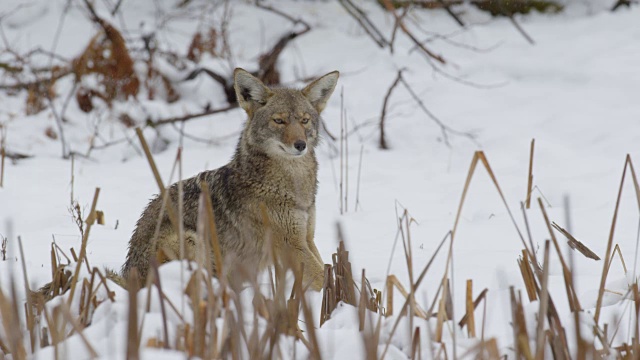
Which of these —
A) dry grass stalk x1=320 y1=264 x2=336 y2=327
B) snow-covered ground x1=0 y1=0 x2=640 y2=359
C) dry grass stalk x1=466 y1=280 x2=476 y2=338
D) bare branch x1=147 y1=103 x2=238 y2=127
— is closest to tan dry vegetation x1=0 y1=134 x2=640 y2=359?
dry grass stalk x1=466 y1=280 x2=476 y2=338

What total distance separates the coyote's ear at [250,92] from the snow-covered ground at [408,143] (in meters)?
1.16

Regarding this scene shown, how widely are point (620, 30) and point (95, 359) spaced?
1068cm

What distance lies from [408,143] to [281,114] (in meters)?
4.33

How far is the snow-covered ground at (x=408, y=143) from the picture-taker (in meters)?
5.32

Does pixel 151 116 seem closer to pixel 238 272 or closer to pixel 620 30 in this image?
pixel 620 30

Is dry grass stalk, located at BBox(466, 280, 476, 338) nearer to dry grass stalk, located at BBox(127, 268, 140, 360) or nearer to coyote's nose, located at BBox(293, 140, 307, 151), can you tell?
dry grass stalk, located at BBox(127, 268, 140, 360)

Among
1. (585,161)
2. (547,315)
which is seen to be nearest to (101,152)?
(585,161)

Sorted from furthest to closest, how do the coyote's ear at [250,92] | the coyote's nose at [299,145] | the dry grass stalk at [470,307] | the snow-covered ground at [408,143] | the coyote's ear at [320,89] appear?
the coyote's ear at [320,89], the coyote's ear at [250,92], the coyote's nose at [299,145], the snow-covered ground at [408,143], the dry grass stalk at [470,307]

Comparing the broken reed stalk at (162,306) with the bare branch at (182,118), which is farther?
the bare branch at (182,118)

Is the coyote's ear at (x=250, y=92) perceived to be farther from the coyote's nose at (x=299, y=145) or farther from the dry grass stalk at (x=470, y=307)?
the dry grass stalk at (x=470, y=307)

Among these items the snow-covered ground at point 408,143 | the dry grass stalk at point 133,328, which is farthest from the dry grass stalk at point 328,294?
the dry grass stalk at point 133,328

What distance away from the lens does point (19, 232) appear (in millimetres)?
6430

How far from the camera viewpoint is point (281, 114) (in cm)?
594

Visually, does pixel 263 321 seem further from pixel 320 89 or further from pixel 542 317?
pixel 320 89
